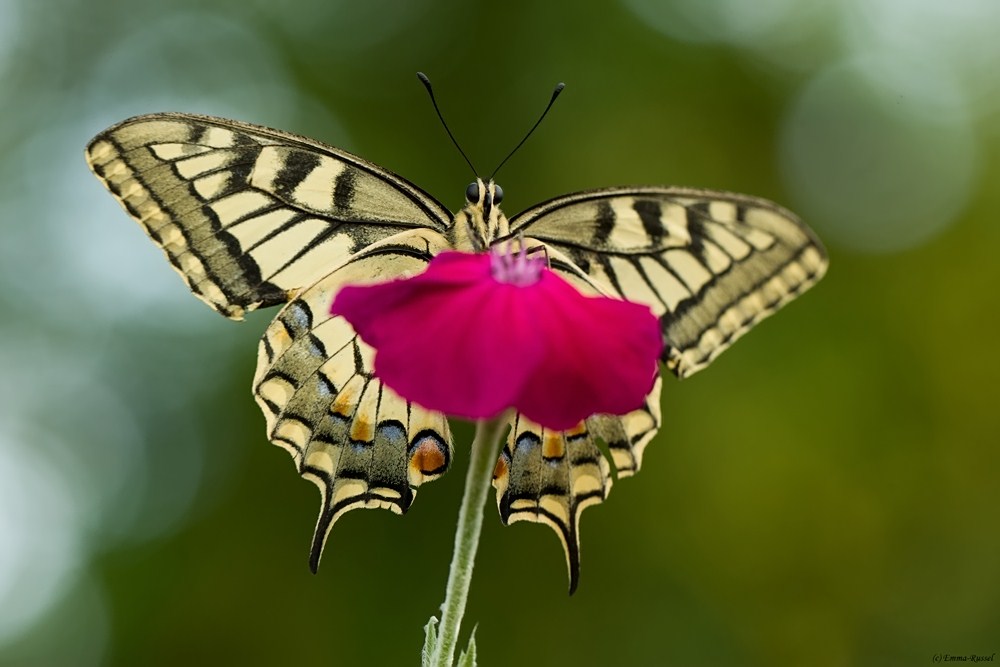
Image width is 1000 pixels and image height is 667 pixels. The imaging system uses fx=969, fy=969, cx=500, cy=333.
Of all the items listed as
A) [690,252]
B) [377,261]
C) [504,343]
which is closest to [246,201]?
[377,261]

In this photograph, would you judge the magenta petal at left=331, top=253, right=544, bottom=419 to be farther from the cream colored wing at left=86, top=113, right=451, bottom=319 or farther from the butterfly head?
the cream colored wing at left=86, top=113, right=451, bottom=319

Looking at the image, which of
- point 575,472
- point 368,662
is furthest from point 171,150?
point 368,662

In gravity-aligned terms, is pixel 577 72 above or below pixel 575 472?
above

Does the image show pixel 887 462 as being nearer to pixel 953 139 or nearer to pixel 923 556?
pixel 923 556

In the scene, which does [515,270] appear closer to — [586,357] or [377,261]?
[586,357]

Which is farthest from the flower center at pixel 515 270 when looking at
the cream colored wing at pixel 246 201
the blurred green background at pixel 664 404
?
the blurred green background at pixel 664 404
